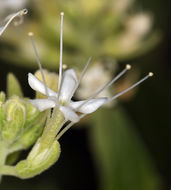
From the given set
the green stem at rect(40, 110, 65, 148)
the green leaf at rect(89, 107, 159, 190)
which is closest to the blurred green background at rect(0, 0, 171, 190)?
the green leaf at rect(89, 107, 159, 190)

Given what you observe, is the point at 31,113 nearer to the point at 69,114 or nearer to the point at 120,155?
the point at 69,114

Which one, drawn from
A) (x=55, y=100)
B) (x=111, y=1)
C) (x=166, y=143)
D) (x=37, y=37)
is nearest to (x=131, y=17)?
(x=111, y=1)

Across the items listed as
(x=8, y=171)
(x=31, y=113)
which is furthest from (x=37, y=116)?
(x=8, y=171)

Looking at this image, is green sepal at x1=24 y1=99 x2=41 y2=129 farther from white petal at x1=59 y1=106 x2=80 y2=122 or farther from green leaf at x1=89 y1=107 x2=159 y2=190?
green leaf at x1=89 y1=107 x2=159 y2=190

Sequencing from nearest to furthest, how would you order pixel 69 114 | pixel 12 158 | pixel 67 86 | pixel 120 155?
pixel 69 114 < pixel 67 86 < pixel 12 158 < pixel 120 155

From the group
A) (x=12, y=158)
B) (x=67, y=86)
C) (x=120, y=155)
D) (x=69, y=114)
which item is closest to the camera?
(x=69, y=114)

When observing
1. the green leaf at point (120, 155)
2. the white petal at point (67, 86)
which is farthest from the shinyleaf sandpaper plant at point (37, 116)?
the green leaf at point (120, 155)
